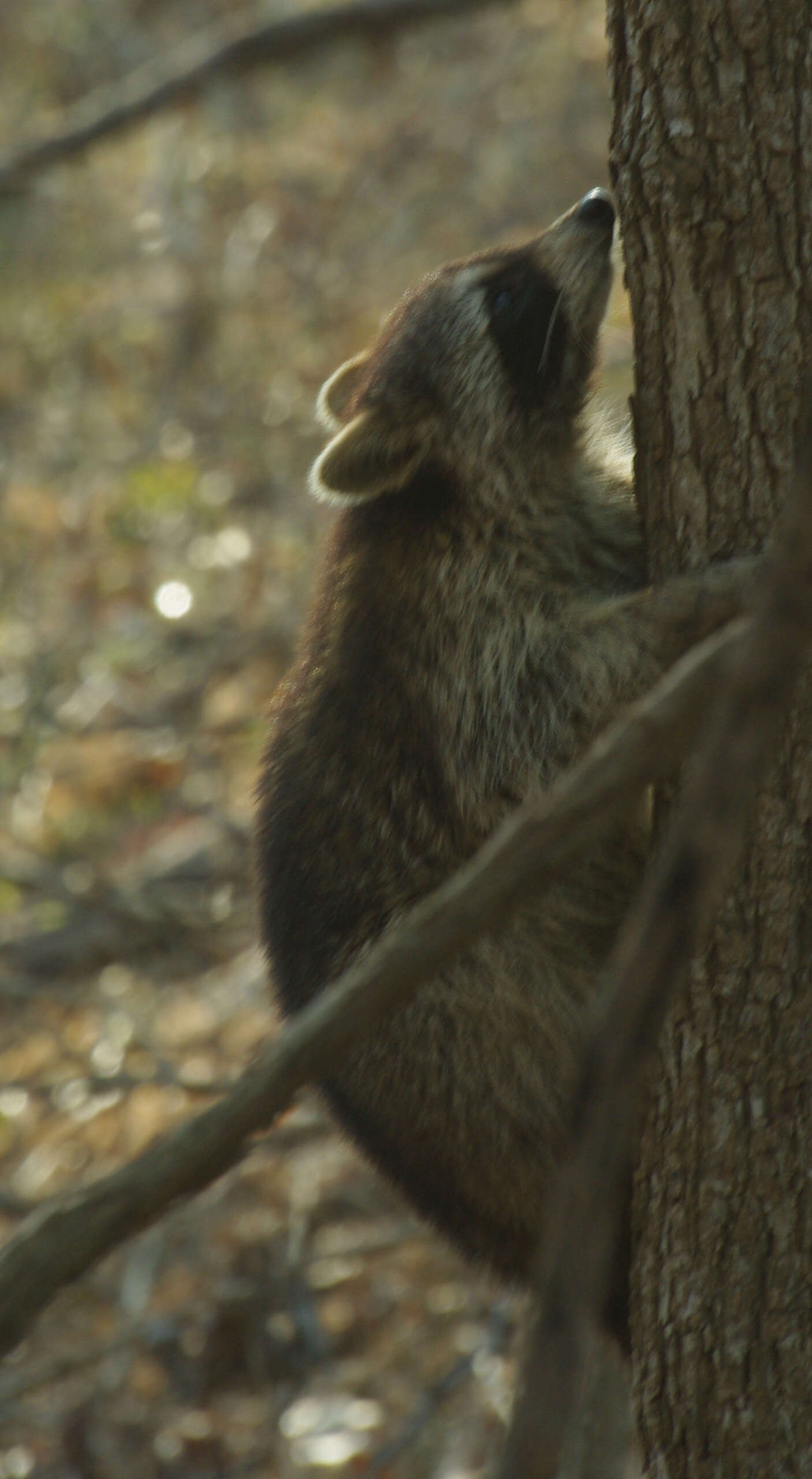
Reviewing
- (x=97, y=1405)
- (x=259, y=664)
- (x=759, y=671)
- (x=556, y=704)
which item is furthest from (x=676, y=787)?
(x=259, y=664)

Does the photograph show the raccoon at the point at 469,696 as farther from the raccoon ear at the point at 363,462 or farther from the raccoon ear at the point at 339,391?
the raccoon ear at the point at 339,391

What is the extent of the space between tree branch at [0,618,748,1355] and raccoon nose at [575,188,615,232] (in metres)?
2.29

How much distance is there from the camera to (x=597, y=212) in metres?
3.77

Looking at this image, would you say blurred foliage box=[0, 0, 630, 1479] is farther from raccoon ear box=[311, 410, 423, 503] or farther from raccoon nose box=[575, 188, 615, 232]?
raccoon nose box=[575, 188, 615, 232]

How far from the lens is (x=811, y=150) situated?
2.55 metres

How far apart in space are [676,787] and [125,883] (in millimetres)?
4699

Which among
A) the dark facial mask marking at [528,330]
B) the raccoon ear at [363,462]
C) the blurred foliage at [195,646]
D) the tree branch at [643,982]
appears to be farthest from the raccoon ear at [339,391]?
the tree branch at [643,982]

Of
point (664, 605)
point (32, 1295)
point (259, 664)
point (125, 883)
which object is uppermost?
point (259, 664)

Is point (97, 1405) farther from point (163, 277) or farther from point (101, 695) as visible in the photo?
point (163, 277)

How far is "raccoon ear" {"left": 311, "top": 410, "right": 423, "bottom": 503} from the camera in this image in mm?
3736

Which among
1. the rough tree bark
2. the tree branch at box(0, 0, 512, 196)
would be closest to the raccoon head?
the rough tree bark

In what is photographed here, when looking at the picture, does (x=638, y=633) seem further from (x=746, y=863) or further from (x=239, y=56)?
(x=239, y=56)

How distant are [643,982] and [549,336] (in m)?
2.74

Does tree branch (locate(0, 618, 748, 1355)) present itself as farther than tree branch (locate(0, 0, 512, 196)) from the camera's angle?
No
